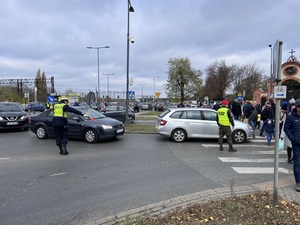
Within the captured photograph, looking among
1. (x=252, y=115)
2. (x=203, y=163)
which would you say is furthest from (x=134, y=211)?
(x=252, y=115)

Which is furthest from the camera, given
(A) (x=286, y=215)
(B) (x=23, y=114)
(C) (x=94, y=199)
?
(B) (x=23, y=114)

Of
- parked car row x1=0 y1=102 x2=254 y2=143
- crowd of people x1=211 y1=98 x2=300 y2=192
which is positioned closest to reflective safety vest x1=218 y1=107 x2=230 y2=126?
crowd of people x1=211 y1=98 x2=300 y2=192

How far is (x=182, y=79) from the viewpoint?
4106 cm

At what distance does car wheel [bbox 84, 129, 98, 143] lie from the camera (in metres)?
10.9

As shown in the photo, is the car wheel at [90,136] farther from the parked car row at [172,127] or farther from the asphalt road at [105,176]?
the asphalt road at [105,176]

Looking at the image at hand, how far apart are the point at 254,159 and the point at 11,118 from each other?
504 inches

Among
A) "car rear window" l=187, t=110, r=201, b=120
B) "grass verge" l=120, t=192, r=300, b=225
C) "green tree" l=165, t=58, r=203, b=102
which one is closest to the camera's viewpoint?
"grass verge" l=120, t=192, r=300, b=225

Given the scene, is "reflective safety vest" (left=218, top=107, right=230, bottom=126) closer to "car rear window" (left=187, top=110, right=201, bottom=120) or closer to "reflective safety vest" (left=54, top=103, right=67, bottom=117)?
"car rear window" (left=187, top=110, right=201, bottom=120)

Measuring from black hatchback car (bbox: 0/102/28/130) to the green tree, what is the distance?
28252 mm

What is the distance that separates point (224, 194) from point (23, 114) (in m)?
13.9

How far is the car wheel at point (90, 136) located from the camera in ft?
35.8

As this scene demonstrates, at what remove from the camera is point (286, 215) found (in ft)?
12.0

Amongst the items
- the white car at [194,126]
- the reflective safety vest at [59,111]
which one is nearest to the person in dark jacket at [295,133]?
the white car at [194,126]

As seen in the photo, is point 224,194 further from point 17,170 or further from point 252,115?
point 252,115
